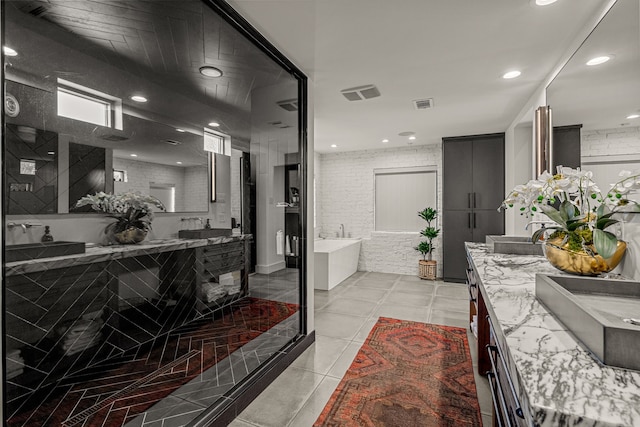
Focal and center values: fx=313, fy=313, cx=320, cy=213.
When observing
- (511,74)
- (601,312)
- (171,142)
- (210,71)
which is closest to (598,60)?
(511,74)

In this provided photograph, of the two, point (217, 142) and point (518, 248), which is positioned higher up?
point (217, 142)

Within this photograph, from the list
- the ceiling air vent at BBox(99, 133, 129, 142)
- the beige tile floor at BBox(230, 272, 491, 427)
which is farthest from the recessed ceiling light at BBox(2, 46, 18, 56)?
the beige tile floor at BBox(230, 272, 491, 427)

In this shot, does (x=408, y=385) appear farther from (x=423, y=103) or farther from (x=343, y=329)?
(x=423, y=103)

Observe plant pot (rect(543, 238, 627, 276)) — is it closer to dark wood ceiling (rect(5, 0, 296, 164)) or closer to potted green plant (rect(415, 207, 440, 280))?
dark wood ceiling (rect(5, 0, 296, 164))

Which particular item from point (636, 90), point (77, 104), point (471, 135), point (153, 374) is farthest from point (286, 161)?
point (471, 135)

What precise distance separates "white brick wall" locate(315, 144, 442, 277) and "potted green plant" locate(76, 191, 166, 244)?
16.6ft

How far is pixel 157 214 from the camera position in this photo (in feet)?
5.63

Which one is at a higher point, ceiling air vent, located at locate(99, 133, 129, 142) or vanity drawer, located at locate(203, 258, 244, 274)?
ceiling air vent, located at locate(99, 133, 129, 142)

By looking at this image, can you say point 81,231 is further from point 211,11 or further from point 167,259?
point 211,11

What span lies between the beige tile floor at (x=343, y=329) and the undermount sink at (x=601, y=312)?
1207 millimetres

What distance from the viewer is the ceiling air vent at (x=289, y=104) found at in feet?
8.71

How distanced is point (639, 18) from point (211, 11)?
210 centimetres

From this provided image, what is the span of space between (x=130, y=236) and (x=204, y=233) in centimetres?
48

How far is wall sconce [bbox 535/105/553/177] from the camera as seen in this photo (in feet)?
8.31
